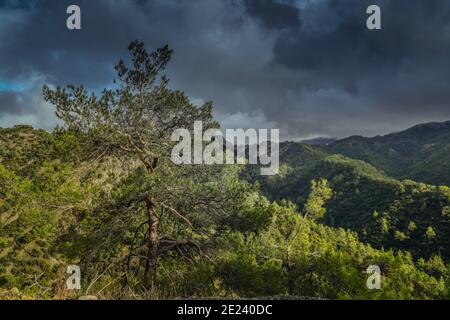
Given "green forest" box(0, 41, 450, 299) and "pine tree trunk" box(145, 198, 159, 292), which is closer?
"green forest" box(0, 41, 450, 299)

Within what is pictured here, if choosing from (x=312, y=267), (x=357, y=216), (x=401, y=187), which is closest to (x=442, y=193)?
(x=401, y=187)

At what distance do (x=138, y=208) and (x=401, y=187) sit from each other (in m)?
147

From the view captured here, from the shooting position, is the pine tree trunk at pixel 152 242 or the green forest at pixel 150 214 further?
the pine tree trunk at pixel 152 242

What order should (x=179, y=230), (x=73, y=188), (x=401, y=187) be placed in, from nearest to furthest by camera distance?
(x=73, y=188)
(x=179, y=230)
(x=401, y=187)

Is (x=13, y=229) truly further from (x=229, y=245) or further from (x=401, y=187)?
(x=401, y=187)

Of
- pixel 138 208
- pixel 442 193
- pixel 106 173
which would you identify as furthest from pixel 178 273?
pixel 442 193

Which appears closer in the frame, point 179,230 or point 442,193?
point 179,230

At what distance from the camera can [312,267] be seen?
420 inches

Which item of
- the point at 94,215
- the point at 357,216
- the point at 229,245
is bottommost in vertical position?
the point at 357,216

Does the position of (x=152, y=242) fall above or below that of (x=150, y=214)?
below

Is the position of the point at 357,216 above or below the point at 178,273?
below

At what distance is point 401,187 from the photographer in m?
136
